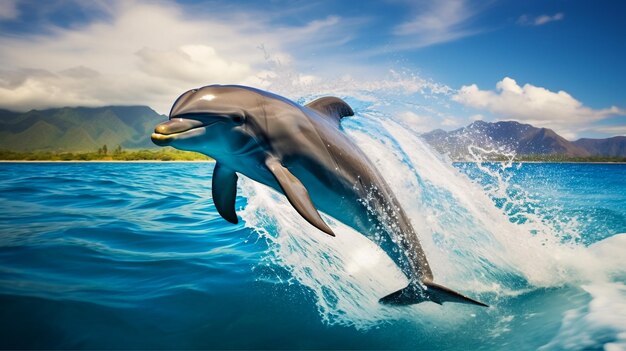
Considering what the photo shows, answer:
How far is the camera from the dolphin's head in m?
3.19

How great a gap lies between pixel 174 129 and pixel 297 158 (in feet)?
4.29

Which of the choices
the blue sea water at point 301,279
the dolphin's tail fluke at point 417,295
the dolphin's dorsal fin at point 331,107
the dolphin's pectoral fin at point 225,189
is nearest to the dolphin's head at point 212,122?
the dolphin's pectoral fin at point 225,189

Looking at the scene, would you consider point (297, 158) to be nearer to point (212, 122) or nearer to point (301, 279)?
point (212, 122)

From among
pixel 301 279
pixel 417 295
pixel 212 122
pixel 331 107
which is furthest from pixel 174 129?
pixel 301 279

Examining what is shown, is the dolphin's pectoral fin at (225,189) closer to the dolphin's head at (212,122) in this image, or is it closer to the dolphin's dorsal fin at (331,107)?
the dolphin's head at (212,122)

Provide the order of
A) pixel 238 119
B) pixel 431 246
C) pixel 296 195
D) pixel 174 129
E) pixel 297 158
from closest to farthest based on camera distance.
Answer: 1. pixel 174 129
2. pixel 296 195
3. pixel 238 119
4. pixel 297 158
5. pixel 431 246

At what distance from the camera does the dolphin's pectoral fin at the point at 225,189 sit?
14.6ft

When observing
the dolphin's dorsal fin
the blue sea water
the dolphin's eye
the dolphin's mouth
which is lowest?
the blue sea water

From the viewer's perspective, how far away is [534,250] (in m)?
7.54

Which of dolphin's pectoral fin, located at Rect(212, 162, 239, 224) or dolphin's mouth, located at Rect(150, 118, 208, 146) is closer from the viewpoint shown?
dolphin's mouth, located at Rect(150, 118, 208, 146)

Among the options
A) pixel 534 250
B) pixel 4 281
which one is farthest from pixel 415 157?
pixel 4 281

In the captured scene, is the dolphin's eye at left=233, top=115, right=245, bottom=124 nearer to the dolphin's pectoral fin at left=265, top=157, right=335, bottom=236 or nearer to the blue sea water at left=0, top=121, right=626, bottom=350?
the dolphin's pectoral fin at left=265, top=157, right=335, bottom=236

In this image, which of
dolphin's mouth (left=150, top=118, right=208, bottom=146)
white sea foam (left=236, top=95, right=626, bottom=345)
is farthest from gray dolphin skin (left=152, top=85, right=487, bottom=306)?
white sea foam (left=236, top=95, right=626, bottom=345)

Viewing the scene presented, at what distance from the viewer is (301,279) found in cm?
604
